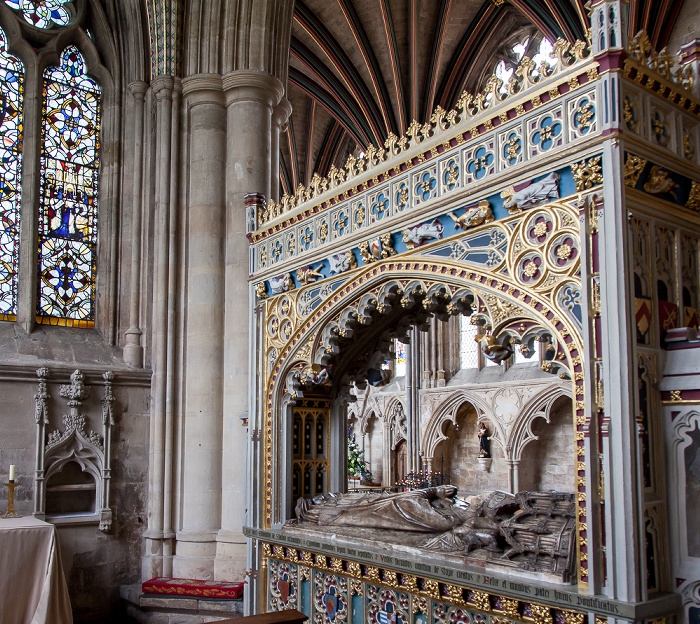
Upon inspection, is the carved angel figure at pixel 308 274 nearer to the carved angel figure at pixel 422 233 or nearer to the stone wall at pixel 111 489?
the carved angel figure at pixel 422 233

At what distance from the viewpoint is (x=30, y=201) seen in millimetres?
7910

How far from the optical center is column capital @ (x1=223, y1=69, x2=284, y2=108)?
8.01 meters

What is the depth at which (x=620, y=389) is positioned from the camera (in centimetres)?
315

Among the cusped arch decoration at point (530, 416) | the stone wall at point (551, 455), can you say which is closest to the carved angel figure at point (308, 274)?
the cusped arch decoration at point (530, 416)

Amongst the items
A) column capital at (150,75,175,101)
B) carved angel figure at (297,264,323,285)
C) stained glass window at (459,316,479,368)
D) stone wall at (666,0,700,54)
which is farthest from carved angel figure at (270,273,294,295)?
stained glass window at (459,316,479,368)


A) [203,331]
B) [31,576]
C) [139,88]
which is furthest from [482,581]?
[139,88]

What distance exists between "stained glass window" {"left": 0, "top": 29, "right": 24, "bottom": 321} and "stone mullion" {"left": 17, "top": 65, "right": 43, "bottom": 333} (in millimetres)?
76

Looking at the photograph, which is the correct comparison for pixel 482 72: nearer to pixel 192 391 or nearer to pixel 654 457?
pixel 192 391

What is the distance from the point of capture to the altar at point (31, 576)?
19.6 ft

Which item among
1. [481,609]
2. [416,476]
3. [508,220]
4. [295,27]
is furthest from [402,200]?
[295,27]

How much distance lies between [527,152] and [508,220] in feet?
1.23

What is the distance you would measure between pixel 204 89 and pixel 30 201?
2.33m

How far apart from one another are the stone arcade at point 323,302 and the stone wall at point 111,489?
3 centimetres

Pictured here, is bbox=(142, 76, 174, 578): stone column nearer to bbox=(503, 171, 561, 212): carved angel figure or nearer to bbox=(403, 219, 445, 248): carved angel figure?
bbox=(403, 219, 445, 248): carved angel figure
